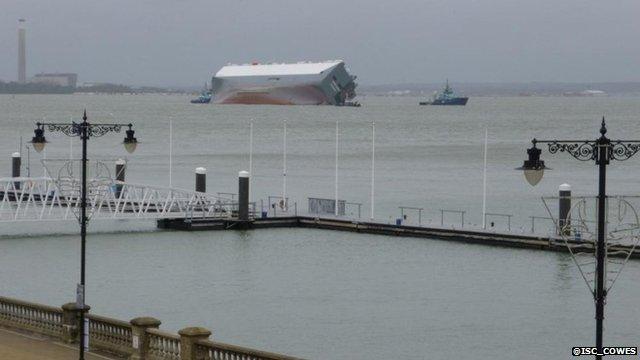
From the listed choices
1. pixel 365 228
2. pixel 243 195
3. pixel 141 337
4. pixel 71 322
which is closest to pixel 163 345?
pixel 141 337

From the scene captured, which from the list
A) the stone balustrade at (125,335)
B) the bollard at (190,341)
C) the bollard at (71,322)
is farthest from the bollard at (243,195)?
the bollard at (190,341)

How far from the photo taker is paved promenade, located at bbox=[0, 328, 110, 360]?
22.7 m

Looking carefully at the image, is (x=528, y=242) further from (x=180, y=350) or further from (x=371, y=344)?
(x=180, y=350)

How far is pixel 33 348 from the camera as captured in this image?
77.3 ft

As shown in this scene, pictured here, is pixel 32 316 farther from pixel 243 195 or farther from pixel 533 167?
pixel 243 195

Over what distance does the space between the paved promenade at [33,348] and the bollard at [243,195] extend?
112 ft

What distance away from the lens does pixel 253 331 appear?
116 ft

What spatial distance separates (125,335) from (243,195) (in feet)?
119

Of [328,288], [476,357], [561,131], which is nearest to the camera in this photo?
[476,357]

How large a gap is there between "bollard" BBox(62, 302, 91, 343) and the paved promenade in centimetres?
18

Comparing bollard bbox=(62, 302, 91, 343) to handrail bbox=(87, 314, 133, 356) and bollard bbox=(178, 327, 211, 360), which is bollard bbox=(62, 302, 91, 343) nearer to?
handrail bbox=(87, 314, 133, 356)

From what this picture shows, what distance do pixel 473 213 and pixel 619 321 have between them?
3506 cm

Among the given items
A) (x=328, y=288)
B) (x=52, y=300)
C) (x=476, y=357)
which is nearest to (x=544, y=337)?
(x=476, y=357)

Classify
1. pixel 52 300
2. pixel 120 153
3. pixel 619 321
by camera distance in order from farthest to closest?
pixel 120 153 → pixel 52 300 → pixel 619 321
